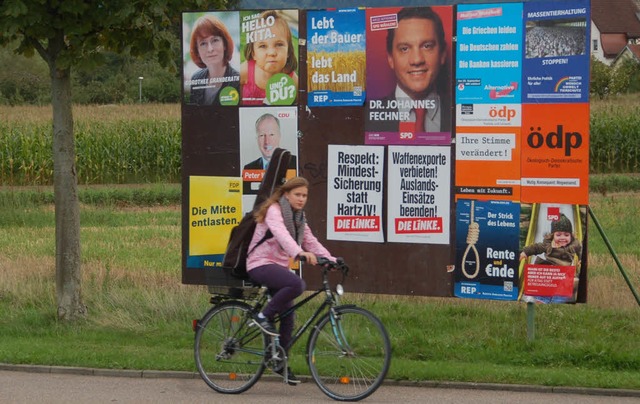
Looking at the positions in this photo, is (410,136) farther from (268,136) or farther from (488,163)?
(268,136)

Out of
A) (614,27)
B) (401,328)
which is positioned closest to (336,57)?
(401,328)

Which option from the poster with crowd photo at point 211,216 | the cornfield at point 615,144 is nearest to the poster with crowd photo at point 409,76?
the poster with crowd photo at point 211,216

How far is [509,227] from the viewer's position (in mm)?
10938

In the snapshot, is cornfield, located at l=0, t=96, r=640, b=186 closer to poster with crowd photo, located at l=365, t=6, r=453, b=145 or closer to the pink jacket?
poster with crowd photo, located at l=365, t=6, r=453, b=145

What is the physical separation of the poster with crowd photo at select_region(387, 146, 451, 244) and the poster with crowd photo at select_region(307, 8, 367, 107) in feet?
2.53

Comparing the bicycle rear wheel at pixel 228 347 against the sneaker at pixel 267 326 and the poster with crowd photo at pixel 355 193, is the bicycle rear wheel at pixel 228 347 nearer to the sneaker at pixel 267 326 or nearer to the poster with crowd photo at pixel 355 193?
the sneaker at pixel 267 326

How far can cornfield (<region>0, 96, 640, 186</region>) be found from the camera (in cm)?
3228

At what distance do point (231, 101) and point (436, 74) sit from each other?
2.26 m

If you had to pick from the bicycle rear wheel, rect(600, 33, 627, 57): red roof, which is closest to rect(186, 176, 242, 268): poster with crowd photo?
the bicycle rear wheel

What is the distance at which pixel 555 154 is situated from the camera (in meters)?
10.7

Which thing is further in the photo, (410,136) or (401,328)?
(401,328)

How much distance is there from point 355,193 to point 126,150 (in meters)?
23.1

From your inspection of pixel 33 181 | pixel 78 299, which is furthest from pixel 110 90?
pixel 78 299

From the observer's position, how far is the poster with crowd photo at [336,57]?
11.5m
